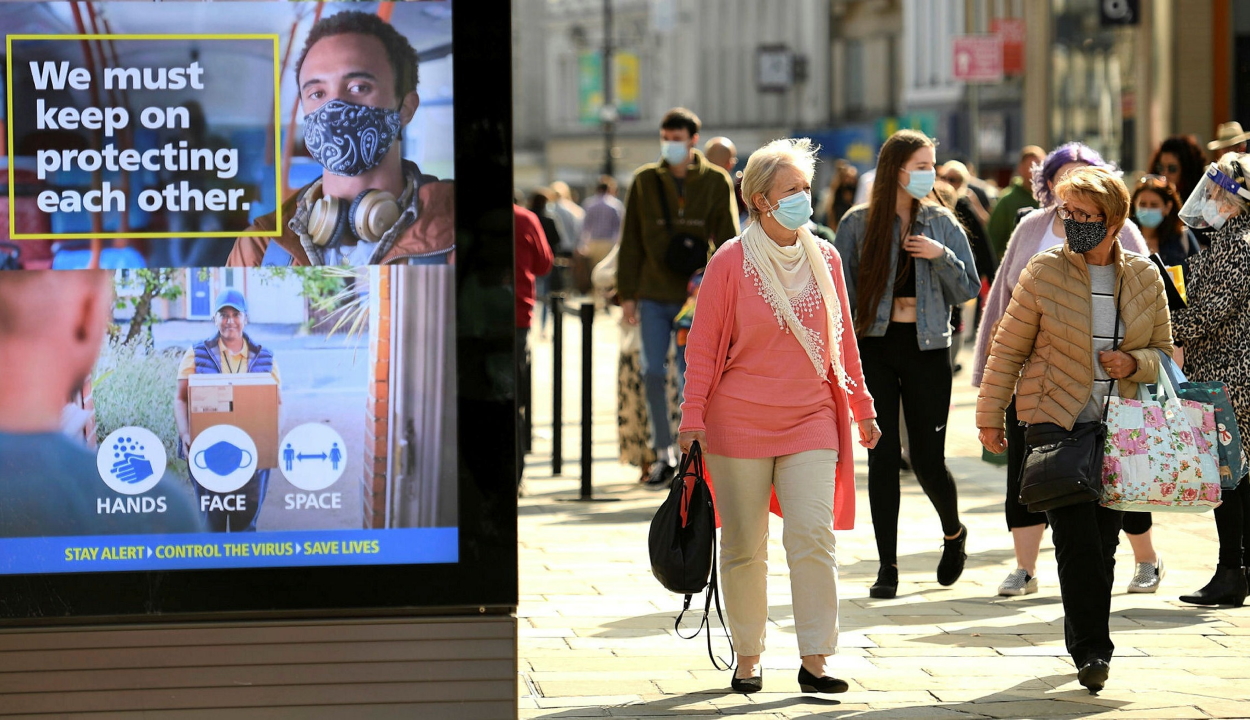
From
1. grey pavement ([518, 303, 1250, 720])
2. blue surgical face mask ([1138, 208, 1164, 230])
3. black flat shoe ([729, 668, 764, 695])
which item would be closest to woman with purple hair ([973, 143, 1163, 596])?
grey pavement ([518, 303, 1250, 720])

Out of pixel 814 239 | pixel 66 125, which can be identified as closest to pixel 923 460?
pixel 814 239

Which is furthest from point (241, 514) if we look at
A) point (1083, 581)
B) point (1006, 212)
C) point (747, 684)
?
point (1006, 212)

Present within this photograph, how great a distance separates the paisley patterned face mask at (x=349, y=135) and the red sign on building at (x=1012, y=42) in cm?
3121

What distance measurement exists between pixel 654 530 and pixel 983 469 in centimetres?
682

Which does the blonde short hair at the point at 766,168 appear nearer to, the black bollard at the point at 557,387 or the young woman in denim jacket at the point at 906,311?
the young woman in denim jacket at the point at 906,311

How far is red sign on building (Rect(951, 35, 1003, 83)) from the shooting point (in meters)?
22.6

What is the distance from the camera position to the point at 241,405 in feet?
15.6

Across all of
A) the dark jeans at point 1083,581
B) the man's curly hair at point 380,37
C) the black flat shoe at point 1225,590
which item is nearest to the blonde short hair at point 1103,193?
the dark jeans at point 1083,581

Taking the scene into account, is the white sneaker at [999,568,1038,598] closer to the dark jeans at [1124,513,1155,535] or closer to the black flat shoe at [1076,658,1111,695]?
the dark jeans at [1124,513,1155,535]

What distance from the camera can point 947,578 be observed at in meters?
8.12

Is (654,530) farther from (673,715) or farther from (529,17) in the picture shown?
(529,17)

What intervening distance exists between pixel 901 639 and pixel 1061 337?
144cm

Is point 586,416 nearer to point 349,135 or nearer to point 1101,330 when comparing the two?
point 1101,330

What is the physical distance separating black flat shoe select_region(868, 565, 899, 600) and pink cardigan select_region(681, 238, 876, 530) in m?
1.60
